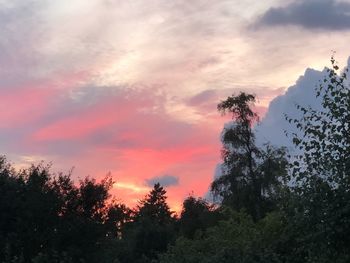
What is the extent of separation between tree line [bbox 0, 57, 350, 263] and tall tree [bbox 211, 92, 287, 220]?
0.24ft

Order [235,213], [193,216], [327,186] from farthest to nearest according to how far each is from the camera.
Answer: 1. [193,216]
2. [235,213]
3. [327,186]

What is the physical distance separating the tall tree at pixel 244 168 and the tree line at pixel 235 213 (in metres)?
0.07

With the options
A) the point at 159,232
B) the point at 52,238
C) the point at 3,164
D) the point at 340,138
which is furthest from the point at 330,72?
the point at 159,232

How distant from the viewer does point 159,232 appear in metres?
46.8

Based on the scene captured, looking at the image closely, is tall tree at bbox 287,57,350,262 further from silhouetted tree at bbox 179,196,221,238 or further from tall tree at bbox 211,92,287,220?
silhouetted tree at bbox 179,196,221,238

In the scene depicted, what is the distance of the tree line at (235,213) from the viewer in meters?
13.7

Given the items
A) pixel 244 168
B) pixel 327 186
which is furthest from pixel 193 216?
pixel 327 186

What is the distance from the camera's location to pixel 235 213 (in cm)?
3434

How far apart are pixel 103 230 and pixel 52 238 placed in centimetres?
389

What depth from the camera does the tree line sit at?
538 inches

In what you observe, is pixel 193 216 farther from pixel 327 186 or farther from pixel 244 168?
pixel 327 186

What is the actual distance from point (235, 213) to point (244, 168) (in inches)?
361

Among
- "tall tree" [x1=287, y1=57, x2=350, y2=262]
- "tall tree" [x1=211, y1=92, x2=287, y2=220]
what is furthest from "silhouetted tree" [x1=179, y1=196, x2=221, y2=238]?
"tall tree" [x1=287, y1=57, x2=350, y2=262]

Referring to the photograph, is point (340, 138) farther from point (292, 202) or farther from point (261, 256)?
point (261, 256)
